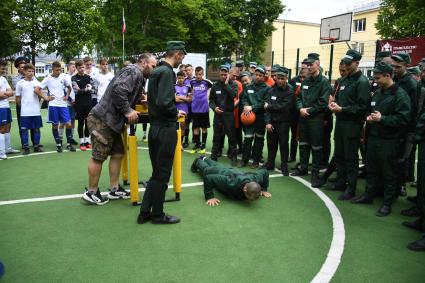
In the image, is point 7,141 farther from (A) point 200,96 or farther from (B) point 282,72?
(B) point 282,72

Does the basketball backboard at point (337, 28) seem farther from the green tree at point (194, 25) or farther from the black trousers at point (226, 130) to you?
the green tree at point (194, 25)

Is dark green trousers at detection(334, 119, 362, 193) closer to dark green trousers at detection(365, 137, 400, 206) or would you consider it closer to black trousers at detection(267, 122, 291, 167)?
dark green trousers at detection(365, 137, 400, 206)

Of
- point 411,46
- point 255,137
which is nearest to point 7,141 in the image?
point 255,137

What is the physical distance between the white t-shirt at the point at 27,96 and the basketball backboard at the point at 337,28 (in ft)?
52.5

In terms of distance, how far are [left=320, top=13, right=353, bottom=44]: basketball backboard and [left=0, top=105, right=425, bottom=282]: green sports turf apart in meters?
16.1

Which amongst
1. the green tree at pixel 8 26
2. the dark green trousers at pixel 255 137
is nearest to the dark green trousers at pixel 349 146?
the dark green trousers at pixel 255 137

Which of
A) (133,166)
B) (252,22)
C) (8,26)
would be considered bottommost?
(133,166)

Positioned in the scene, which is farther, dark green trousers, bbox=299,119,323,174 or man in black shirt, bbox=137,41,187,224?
dark green trousers, bbox=299,119,323,174

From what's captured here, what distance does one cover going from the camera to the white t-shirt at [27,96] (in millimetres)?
8859

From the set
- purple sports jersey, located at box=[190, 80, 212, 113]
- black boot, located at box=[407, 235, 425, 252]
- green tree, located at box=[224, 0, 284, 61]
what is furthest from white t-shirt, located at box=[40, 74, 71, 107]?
green tree, located at box=[224, 0, 284, 61]

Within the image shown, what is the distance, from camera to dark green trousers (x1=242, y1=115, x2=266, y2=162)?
7.91m

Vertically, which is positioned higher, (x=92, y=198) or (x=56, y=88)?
(x=56, y=88)

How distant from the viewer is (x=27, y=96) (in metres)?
8.88

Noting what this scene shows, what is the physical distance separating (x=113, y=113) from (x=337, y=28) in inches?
731
